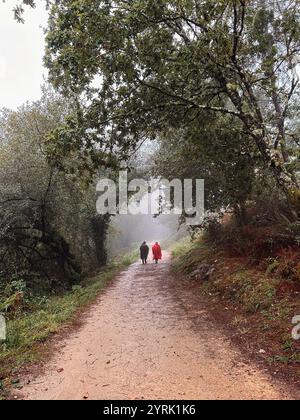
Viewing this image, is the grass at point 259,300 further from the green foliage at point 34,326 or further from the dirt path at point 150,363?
the green foliage at point 34,326

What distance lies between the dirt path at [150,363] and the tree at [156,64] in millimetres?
3785

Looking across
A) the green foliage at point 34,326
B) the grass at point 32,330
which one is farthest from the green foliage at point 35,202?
the grass at point 32,330

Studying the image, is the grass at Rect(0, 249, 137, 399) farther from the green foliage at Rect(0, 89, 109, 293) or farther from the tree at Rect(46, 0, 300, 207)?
the tree at Rect(46, 0, 300, 207)

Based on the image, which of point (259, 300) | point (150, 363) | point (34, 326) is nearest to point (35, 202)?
point (34, 326)

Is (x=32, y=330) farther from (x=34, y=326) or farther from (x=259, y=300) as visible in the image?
(x=259, y=300)

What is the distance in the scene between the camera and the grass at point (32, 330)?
22.1 ft

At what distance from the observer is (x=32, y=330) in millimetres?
8766

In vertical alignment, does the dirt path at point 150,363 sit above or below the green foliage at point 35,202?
below

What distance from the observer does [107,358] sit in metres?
6.84

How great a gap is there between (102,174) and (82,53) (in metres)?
11.9

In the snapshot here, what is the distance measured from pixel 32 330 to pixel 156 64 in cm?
712

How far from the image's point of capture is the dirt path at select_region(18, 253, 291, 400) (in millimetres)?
5406
